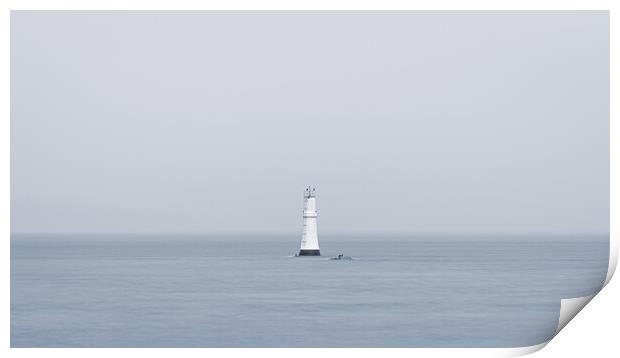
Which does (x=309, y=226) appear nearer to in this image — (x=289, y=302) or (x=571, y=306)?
(x=289, y=302)

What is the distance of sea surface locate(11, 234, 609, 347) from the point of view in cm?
884

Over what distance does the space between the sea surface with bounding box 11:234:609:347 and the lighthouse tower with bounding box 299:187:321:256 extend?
14.2 inches

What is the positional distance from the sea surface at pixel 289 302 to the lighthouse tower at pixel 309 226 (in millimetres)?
360

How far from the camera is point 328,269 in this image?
15289 mm

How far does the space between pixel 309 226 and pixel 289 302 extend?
272cm

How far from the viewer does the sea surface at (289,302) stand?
8.84 metres

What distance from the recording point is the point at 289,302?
1146 cm

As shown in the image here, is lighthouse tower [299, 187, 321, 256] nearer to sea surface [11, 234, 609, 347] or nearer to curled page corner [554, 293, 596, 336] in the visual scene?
sea surface [11, 234, 609, 347]
